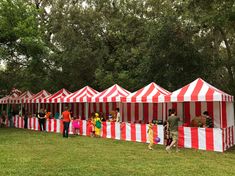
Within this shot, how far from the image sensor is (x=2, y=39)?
18.9 metres

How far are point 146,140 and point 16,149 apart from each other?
221 inches

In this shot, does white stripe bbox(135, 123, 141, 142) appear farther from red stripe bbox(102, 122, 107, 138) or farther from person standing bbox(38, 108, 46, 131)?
→ person standing bbox(38, 108, 46, 131)

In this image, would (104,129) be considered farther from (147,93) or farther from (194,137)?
(194,137)

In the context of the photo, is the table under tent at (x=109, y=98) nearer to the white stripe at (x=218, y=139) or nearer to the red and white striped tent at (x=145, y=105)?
the red and white striped tent at (x=145, y=105)

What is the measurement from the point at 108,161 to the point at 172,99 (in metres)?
4.67

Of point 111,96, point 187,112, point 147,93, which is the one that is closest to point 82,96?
point 111,96

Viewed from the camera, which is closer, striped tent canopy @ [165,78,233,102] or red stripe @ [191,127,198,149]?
striped tent canopy @ [165,78,233,102]

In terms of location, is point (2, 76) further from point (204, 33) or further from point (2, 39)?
point (204, 33)

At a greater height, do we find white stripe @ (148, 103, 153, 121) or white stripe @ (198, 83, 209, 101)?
white stripe @ (198, 83, 209, 101)

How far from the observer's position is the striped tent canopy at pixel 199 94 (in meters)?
11.2

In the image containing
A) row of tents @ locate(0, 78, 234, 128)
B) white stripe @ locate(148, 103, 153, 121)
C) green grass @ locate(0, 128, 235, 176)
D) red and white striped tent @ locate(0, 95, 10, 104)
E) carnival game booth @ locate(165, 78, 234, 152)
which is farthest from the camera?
red and white striped tent @ locate(0, 95, 10, 104)

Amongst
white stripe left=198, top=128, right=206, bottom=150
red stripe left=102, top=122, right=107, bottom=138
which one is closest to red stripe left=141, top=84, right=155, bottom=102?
red stripe left=102, top=122, right=107, bottom=138

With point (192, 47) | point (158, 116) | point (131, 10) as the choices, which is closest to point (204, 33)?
point (192, 47)

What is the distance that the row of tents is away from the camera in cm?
1193
